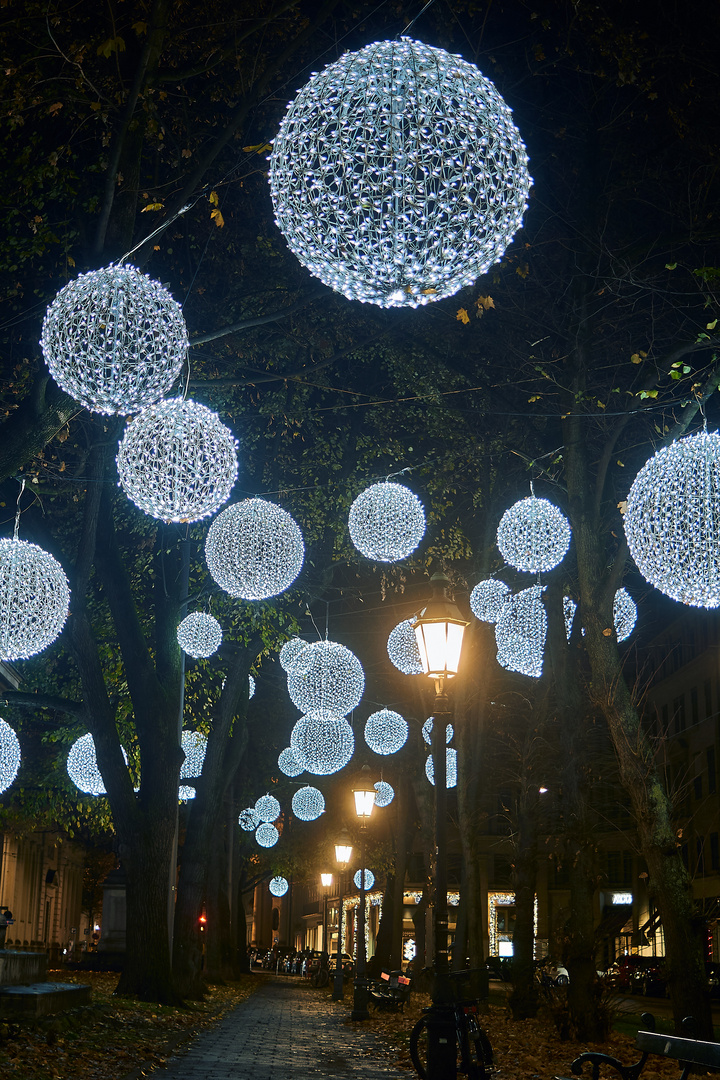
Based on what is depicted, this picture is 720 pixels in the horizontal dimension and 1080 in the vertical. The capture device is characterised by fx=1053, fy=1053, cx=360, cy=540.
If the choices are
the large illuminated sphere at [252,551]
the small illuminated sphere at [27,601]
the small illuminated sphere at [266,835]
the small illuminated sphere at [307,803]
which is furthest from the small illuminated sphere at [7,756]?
the small illuminated sphere at [266,835]

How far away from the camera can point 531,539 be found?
13656 mm

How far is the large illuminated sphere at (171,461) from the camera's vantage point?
9875 mm

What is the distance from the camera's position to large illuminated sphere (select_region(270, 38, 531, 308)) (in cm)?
632

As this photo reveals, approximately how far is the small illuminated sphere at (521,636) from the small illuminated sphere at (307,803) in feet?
54.5

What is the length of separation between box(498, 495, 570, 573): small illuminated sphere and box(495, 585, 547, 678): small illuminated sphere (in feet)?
10.1

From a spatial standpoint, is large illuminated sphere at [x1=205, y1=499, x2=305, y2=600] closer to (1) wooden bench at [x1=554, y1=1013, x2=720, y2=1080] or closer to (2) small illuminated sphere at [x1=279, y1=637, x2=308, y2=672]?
(1) wooden bench at [x1=554, y1=1013, x2=720, y2=1080]

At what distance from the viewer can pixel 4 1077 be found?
8359 mm

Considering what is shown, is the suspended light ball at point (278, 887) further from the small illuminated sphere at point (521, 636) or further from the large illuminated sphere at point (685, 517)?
the large illuminated sphere at point (685, 517)

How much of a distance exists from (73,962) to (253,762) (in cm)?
1040

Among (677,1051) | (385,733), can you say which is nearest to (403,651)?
(385,733)

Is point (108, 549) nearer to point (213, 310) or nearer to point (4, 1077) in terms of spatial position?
point (213, 310)

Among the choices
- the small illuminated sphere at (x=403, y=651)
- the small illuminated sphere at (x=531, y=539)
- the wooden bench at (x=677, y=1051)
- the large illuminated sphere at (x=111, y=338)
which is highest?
the large illuminated sphere at (x=111, y=338)

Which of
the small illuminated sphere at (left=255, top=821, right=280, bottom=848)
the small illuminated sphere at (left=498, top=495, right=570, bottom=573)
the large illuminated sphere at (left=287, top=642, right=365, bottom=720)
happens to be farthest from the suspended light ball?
the small illuminated sphere at (left=498, top=495, right=570, bottom=573)

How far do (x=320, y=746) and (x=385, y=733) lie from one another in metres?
1.81
